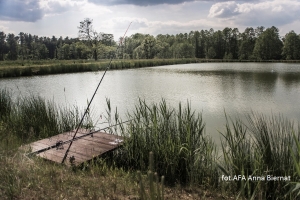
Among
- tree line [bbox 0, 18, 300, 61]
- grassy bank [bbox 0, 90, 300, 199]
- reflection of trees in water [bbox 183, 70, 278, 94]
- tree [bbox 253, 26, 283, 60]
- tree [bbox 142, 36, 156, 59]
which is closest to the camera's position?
grassy bank [bbox 0, 90, 300, 199]

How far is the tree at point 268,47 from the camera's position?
47.6m

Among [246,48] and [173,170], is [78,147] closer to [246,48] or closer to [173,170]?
[173,170]

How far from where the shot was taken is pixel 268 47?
47781 mm

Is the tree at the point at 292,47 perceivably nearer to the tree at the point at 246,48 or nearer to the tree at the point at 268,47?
the tree at the point at 268,47

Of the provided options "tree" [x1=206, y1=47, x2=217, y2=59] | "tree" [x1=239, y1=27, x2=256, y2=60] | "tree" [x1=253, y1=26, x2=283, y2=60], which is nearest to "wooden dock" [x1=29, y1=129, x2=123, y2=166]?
"tree" [x1=253, y1=26, x2=283, y2=60]

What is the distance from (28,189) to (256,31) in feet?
207

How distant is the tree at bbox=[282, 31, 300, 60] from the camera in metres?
43.7

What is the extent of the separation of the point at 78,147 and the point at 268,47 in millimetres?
52047

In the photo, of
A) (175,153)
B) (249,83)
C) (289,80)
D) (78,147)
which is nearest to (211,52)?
(289,80)

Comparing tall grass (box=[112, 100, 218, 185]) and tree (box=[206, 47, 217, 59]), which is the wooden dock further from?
tree (box=[206, 47, 217, 59])

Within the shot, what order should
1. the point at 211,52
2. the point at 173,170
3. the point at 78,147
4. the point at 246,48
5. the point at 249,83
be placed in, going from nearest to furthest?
1. the point at 173,170
2. the point at 78,147
3. the point at 249,83
4. the point at 246,48
5. the point at 211,52

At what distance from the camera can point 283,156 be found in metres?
2.24

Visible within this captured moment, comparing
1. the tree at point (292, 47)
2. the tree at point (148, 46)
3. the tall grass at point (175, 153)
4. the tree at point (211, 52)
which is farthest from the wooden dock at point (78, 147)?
the tree at point (211, 52)

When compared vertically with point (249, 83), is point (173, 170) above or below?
below
